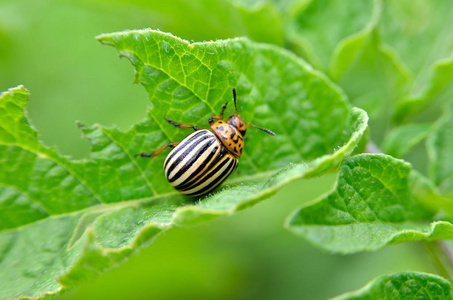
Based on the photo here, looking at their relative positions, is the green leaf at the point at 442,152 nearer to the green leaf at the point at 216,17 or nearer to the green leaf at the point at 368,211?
the green leaf at the point at 368,211

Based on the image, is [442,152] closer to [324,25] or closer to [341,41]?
[341,41]

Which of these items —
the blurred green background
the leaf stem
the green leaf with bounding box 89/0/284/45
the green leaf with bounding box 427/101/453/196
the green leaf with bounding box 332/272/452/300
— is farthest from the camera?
the blurred green background

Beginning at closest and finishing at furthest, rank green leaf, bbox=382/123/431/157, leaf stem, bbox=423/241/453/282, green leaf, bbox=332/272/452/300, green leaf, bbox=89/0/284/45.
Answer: green leaf, bbox=332/272/452/300
leaf stem, bbox=423/241/453/282
green leaf, bbox=382/123/431/157
green leaf, bbox=89/0/284/45

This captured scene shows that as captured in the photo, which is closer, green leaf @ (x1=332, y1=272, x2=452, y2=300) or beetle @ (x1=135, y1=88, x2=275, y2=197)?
green leaf @ (x1=332, y1=272, x2=452, y2=300)

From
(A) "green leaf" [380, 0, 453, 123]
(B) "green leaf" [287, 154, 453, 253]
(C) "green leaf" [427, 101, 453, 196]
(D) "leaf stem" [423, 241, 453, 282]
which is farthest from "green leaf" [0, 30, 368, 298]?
(A) "green leaf" [380, 0, 453, 123]

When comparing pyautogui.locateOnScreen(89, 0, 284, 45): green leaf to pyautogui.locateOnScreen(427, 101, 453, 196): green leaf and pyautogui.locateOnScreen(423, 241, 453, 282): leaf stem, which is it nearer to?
pyautogui.locateOnScreen(427, 101, 453, 196): green leaf

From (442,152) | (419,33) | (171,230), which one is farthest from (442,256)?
(171,230)
